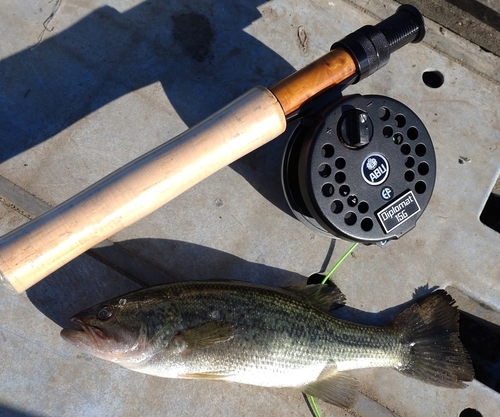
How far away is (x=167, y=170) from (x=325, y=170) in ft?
2.48

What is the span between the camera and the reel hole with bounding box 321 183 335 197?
2.07 meters

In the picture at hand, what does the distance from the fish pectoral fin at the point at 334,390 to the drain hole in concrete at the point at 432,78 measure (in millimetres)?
1855

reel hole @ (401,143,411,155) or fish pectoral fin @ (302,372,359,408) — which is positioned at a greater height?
reel hole @ (401,143,411,155)

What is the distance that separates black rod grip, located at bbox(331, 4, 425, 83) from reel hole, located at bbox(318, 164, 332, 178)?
16.5 inches

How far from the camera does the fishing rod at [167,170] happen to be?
5.32 ft

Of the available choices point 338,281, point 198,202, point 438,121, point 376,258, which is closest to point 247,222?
point 198,202

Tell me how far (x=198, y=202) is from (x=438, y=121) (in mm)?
1549

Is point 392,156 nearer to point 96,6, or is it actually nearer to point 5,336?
point 96,6

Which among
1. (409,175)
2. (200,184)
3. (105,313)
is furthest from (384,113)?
(105,313)

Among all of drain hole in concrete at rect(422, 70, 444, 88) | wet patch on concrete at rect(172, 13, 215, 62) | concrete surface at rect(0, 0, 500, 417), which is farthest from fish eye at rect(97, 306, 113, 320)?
drain hole in concrete at rect(422, 70, 444, 88)

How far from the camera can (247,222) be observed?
255 cm

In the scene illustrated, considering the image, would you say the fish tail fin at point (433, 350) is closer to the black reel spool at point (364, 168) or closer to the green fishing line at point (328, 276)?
the green fishing line at point (328, 276)

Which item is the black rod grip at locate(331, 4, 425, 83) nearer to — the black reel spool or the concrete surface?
the black reel spool

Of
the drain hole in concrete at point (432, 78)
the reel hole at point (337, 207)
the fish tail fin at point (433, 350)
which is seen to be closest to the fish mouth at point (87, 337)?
the reel hole at point (337, 207)
